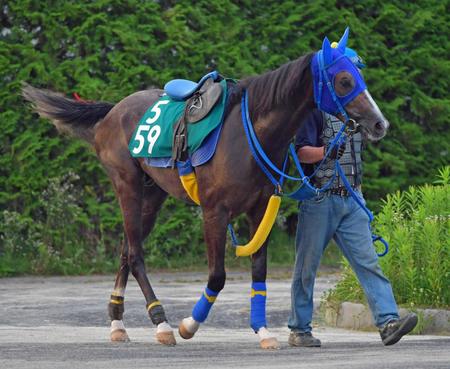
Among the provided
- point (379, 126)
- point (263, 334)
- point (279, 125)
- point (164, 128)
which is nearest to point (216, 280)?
point (263, 334)

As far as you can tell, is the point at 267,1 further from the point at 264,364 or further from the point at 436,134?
the point at 264,364

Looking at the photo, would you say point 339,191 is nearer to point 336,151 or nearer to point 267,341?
point 336,151

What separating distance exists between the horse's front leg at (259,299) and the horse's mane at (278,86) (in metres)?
0.73

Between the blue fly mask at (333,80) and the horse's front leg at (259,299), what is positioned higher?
the blue fly mask at (333,80)

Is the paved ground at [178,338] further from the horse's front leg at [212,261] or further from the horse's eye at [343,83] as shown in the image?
the horse's eye at [343,83]

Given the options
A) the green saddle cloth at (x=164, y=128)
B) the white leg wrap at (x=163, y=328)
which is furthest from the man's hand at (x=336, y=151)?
the white leg wrap at (x=163, y=328)

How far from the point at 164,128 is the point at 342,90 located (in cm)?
159

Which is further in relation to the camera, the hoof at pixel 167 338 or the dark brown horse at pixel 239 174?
the hoof at pixel 167 338

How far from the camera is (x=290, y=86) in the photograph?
8.28 meters

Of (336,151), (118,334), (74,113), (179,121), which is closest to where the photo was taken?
(336,151)

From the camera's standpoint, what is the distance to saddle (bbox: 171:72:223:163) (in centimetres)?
872

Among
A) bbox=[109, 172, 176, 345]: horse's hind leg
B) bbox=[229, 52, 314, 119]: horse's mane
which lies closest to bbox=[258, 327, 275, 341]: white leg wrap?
bbox=[109, 172, 176, 345]: horse's hind leg

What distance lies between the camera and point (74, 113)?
1022 cm

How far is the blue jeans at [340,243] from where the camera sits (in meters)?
8.64
